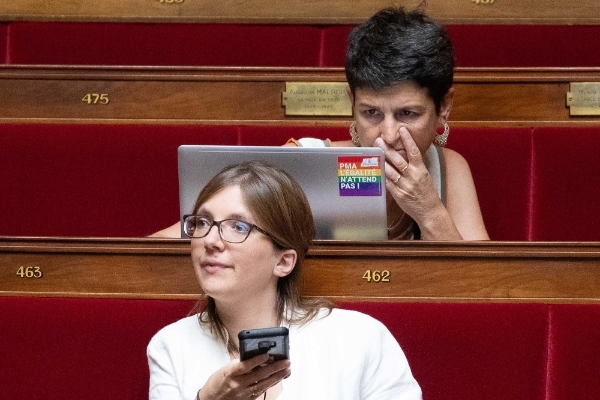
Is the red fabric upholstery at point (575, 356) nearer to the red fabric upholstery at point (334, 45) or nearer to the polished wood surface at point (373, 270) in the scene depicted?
the polished wood surface at point (373, 270)

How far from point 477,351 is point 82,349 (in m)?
0.21

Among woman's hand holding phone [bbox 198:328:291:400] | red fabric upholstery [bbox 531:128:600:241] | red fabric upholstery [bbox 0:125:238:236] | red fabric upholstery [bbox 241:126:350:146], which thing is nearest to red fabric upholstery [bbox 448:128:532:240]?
red fabric upholstery [bbox 531:128:600:241]

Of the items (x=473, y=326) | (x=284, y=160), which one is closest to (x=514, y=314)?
(x=473, y=326)

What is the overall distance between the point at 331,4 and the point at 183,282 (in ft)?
1.36

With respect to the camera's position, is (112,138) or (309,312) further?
(112,138)

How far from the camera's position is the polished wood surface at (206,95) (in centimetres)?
77

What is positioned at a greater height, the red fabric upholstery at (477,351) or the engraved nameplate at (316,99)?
the engraved nameplate at (316,99)

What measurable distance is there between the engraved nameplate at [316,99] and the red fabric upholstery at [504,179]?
0.32 ft

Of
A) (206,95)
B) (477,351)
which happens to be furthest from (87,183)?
(477,351)

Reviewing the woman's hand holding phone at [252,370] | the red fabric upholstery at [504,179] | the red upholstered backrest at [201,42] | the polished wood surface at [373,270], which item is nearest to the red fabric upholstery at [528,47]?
the red upholstered backrest at [201,42]

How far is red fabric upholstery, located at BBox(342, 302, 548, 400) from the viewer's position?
54 centimetres

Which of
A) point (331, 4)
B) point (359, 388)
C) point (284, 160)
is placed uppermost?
point (331, 4)

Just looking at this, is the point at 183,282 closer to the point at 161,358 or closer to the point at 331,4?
the point at 161,358

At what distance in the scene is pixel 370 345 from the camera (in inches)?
20.0
